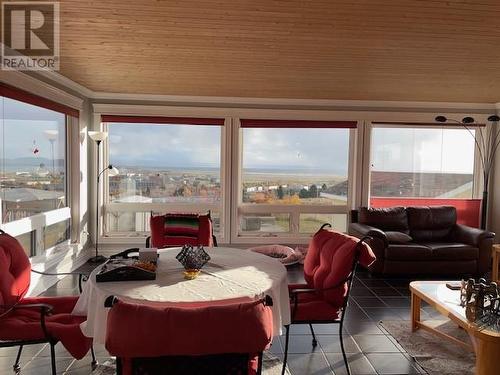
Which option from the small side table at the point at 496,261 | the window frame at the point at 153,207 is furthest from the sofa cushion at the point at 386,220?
the window frame at the point at 153,207

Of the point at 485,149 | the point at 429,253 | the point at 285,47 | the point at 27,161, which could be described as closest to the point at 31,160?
the point at 27,161

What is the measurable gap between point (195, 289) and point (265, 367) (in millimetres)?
940

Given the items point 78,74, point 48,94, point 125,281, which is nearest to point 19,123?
point 48,94

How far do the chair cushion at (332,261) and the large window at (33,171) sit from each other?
2674 mm

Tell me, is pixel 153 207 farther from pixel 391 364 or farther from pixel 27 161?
pixel 391 364

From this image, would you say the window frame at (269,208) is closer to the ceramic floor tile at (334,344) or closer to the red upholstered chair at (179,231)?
the red upholstered chair at (179,231)

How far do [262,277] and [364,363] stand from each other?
109cm

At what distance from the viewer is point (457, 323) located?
261cm

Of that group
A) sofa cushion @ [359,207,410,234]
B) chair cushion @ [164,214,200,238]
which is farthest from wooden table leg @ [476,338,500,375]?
sofa cushion @ [359,207,410,234]

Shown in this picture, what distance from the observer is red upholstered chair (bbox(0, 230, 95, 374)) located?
2.10 metres

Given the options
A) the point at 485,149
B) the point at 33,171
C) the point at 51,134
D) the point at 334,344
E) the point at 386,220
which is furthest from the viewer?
the point at 485,149

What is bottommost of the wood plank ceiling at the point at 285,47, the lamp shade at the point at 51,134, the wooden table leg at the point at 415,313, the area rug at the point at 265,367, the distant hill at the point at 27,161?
the area rug at the point at 265,367

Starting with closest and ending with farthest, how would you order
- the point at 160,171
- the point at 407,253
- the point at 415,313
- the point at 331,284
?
the point at 331,284, the point at 415,313, the point at 407,253, the point at 160,171

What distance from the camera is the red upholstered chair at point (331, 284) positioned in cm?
239
